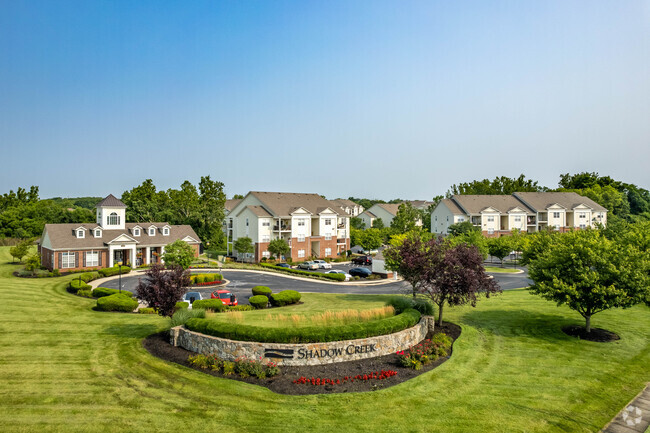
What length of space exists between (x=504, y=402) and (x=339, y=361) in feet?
22.6

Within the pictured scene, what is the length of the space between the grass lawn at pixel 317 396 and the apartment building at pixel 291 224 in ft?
135

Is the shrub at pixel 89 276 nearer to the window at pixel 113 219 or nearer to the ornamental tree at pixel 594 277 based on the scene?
the window at pixel 113 219

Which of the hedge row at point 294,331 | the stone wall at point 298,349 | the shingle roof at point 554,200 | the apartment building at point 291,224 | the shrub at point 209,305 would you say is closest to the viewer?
the stone wall at point 298,349

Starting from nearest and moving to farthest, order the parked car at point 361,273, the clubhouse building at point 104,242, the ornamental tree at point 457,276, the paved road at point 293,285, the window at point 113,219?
the ornamental tree at point 457,276 → the paved road at point 293,285 → the clubhouse building at point 104,242 → the parked car at point 361,273 → the window at point 113,219

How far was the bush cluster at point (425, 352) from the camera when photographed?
59.7 ft

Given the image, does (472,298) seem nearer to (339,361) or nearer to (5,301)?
(339,361)

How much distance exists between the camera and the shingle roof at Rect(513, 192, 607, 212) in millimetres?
87312

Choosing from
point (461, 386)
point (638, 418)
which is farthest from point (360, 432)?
point (638, 418)

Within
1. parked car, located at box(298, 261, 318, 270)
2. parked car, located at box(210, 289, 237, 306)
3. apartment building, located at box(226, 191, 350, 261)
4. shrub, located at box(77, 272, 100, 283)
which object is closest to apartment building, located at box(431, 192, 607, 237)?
apartment building, located at box(226, 191, 350, 261)

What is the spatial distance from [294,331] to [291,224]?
159 feet

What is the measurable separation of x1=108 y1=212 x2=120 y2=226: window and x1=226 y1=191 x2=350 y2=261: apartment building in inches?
697

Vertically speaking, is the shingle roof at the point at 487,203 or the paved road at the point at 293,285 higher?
the shingle roof at the point at 487,203

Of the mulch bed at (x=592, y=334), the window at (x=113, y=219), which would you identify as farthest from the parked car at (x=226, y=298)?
the window at (x=113, y=219)

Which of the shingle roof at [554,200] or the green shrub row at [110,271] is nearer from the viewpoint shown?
the green shrub row at [110,271]
